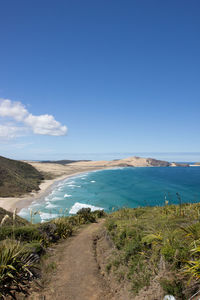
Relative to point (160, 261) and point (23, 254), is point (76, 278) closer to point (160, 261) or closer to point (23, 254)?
point (23, 254)

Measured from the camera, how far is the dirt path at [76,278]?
570 centimetres

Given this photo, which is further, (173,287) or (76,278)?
(76,278)

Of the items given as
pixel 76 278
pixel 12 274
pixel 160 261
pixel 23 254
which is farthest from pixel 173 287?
pixel 23 254

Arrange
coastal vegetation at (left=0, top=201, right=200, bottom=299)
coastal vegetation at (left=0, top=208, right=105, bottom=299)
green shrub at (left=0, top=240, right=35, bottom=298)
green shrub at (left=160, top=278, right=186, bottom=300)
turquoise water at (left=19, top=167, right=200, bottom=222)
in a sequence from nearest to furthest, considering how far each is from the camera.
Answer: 1. green shrub at (left=160, top=278, right=186, bottom=300)
2. coastal vegetation at (left=0, top=201, right=200, bottom=299)
3. green shrub at (left=0, top=240, right=35, bottom=298)
4. coastal vegetation at (left=0, top=208, right=105, bottom=299)
5. turquoise water at (left=19, top=167, right=200, bottom=222)

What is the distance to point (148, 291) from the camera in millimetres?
4715

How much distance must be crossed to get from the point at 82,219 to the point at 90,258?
6992 mm

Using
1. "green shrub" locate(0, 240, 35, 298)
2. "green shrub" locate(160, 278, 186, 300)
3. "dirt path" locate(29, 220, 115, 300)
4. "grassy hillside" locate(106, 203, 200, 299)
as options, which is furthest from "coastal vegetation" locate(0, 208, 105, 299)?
"green shrub" locate(160, 278, 186, 300)

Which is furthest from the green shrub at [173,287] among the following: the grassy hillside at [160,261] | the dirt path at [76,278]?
the dirt path at [76,278]

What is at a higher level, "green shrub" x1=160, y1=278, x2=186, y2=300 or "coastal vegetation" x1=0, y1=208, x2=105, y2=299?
"green shrub" x1=160, y1=278, x2=186, y2=300

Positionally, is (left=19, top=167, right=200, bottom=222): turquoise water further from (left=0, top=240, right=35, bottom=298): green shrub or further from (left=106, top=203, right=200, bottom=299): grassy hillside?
(left=0, top=240, right=35, bottom=298): green shrub

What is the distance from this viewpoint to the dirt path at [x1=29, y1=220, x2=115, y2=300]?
224 inches

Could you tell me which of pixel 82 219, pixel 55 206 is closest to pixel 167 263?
pixel 82 219

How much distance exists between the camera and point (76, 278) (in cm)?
664

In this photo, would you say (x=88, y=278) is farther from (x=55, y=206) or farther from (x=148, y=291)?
(x=55, y=206)
